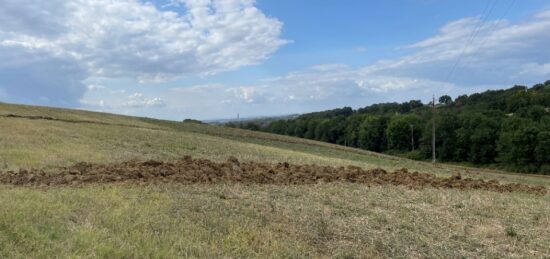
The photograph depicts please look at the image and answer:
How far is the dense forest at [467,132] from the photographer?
93312 mm

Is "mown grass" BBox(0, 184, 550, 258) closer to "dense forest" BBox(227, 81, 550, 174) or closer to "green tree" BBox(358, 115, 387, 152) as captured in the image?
"dense forest" BBox(227, 81, 550, 174)

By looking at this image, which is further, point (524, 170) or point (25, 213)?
point (524, 170)

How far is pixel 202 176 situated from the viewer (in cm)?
1563

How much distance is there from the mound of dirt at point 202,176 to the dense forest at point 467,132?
50185 millimetres

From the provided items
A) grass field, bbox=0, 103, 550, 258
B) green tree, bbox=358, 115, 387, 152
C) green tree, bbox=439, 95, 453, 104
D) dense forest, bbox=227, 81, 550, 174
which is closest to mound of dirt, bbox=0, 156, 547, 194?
grass field, bbox=0, 103, 550, 258

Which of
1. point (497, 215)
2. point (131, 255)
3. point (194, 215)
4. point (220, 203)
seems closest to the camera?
point (131, 255)

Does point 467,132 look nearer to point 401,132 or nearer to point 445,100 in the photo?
point 401,132

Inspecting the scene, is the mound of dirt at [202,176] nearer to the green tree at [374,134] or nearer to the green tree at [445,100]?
the green tree at [445,100]

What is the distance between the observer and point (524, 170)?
91250mm

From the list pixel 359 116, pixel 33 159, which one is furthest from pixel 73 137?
pixel 359 116

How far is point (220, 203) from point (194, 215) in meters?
1.57

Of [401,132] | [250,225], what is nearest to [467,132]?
[401,132]

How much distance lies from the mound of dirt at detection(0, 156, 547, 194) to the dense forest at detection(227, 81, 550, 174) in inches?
1976

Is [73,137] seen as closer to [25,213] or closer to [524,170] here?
[25,213]
